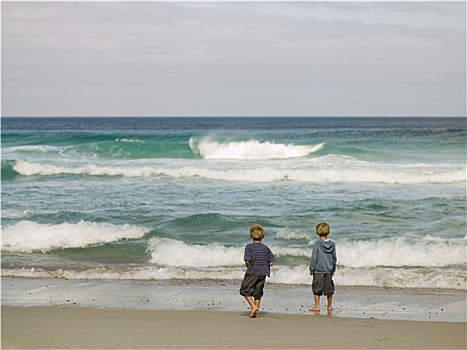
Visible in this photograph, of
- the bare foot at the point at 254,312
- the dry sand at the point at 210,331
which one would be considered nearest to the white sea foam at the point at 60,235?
the dry sand at the point at 210,331

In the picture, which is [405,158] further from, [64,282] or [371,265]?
[64,282]

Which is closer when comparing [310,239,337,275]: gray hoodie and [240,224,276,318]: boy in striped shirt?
[240,224,276,318]: boy in striped shirt

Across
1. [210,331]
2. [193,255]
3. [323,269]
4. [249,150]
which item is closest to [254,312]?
[210,331]

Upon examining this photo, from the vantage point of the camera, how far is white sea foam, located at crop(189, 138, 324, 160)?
119 ft

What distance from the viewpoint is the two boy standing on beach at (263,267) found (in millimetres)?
8156

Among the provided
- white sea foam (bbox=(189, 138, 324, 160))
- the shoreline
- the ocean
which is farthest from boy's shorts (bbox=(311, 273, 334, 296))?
white sea foam (bbox=(189, 138, 324, 160))

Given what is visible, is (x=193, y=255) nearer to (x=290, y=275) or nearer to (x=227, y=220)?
(x=290, y=275)

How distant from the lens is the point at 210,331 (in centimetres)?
725

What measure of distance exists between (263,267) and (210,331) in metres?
1.24

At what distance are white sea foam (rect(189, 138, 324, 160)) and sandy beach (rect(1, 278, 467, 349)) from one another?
26024 millimetres

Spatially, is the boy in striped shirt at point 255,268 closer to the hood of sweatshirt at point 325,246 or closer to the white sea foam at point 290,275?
the hood of sweatshirt at point 325,246

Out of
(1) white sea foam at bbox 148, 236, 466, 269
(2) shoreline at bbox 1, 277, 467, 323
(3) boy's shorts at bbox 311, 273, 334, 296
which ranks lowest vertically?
(2) shoreline at bbox 1, 277, 467, 323

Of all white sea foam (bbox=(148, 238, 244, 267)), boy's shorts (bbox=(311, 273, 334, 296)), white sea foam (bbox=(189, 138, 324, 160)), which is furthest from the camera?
white sea foam (bbox=(189, 138, 324, 160))

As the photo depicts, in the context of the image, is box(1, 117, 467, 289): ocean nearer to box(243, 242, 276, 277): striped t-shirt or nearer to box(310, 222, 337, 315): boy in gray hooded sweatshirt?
box(310, 222, 337, 315): boy in gray hooded sweatshirt
